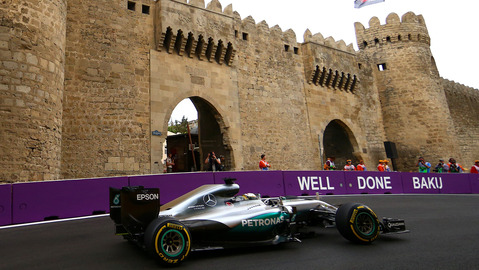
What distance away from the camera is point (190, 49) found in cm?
1514

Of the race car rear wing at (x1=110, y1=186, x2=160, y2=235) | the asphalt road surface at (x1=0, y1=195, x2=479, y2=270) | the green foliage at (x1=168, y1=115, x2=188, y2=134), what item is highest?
the green foliage at (x1=168, y1=115, x2=188, y2=134)

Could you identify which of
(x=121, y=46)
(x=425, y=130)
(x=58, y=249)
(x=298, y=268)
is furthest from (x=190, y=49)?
(x=425, y=130)

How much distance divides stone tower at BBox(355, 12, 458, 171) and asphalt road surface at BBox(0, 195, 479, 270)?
17607mm

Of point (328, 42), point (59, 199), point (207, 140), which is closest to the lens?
point (59, 199)

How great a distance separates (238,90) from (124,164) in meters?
6.61

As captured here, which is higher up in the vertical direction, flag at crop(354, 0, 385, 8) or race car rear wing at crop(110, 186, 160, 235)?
flag at crop(354, 0, 385, 8)

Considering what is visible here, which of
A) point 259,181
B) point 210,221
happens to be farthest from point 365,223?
point 259,181

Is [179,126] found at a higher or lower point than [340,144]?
higher

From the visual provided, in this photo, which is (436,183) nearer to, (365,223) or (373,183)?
(373,183)

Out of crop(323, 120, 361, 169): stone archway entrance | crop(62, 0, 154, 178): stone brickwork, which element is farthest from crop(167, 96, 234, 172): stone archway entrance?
crop(323, 120, 361, 169): stone archway entrance

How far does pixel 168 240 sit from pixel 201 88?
11.6 m

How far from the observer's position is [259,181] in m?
11.4

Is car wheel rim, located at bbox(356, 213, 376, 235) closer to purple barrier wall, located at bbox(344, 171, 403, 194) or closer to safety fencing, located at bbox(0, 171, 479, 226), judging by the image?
safety fencing, located at bbox(0, 171, 479, 226)

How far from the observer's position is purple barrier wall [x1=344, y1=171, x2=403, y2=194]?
13.4m
